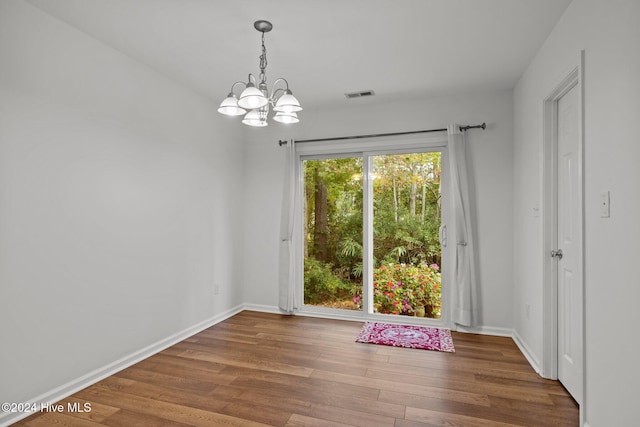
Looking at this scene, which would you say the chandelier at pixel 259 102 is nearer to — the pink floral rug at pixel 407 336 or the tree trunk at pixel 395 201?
the tree trunk at pixel 395 201

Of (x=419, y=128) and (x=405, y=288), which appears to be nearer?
(x=419, y=128)

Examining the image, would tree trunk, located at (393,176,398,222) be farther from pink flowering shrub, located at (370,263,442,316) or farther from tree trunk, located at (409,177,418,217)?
pink flowering shrub, located at (370,263,442,316)

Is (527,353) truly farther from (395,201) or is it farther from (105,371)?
(105,371)

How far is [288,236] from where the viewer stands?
4.34m

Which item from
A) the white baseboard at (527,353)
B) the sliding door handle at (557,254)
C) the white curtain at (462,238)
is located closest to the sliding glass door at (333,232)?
the white curtain at (462,238)

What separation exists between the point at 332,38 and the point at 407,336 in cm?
286

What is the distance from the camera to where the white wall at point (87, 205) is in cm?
213

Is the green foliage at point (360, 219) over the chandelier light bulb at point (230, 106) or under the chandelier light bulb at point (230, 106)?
under

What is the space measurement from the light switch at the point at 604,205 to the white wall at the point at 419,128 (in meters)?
1.97

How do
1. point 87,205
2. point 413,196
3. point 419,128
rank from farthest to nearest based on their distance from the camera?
point 413,196
point 419,128
point 87,205

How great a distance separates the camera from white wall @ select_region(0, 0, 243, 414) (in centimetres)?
213

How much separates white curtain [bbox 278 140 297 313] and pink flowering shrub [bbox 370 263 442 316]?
1.05 m

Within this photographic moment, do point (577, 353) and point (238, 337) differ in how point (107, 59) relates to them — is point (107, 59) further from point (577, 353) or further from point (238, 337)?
point (577, 353)

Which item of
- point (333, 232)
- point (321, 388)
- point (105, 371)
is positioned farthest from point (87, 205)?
point (333, 232)
